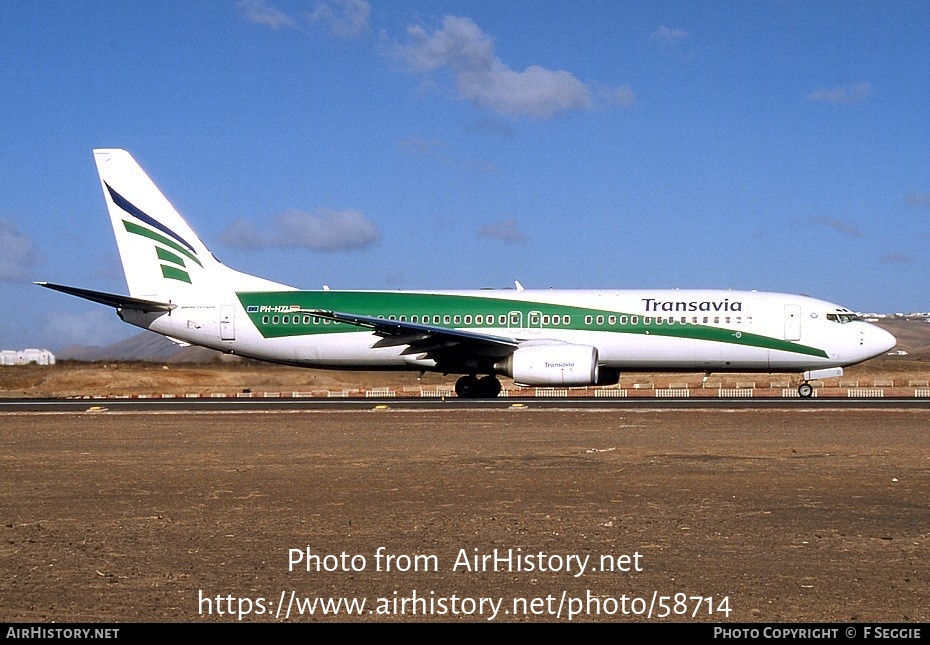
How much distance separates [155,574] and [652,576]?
3.86 metres

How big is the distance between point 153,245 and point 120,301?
2557 millimetres

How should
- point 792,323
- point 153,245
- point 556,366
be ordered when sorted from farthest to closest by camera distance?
point 153,245 < point 792,323 < point 556,366

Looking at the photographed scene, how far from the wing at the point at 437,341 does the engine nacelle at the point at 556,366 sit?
1292mm

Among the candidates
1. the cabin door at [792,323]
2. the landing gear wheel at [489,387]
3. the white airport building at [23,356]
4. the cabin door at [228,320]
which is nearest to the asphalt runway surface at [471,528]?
the cabin door at [792,323]

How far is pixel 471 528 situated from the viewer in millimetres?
9547

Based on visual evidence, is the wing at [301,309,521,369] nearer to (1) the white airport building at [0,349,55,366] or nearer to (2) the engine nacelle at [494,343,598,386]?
(2) the engine nacelle at [494,343,598,386]

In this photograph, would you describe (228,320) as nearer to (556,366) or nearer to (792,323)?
(556,366)

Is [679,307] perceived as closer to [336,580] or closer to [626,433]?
[626,433]

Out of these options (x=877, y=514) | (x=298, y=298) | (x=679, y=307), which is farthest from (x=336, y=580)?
(x=298, y=298)

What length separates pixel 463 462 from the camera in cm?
1482

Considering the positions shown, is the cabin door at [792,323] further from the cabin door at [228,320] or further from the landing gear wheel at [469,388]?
the cabin door at [228,320]

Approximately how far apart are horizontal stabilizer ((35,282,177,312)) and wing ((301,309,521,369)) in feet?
19.2

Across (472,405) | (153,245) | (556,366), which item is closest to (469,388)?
(556,366)

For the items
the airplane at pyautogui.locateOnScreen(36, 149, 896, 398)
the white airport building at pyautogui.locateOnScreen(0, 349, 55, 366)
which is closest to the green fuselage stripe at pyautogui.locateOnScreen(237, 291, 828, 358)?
the airplane at pyautogui.locateOnScreen(36, 149, 896, 398)
